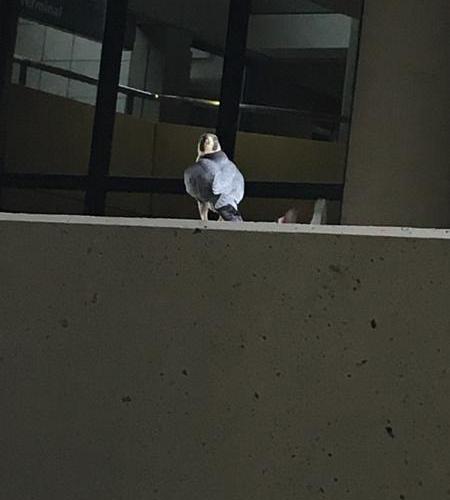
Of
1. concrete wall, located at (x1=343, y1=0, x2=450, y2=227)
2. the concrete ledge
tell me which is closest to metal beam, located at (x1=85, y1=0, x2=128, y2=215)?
concrete wall, located at (x1=343, y1=0, x2=450, y2=227)

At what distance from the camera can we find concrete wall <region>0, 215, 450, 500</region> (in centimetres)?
121

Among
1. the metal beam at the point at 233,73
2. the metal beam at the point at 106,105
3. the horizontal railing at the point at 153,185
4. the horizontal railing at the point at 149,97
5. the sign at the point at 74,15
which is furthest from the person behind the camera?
the sign at the point at 74,15

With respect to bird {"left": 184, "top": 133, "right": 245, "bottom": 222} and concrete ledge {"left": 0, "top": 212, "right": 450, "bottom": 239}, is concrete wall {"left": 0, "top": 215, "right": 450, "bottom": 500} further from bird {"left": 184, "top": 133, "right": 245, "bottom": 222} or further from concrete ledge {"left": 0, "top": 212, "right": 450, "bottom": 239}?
bird {"left": 184, "top": 133, "right": 245, "bottom": 222}

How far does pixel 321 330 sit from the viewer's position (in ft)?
4.13

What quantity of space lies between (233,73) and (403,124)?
2.27m

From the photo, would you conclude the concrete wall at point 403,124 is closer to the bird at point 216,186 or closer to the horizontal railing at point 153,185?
the horizontal railing at point 153,185

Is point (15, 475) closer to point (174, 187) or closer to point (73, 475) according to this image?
point (73, 475)

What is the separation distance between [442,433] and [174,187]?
6714 mm

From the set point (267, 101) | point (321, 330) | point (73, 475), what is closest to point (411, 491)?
point (321, 330)

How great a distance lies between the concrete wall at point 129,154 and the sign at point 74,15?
668 mm

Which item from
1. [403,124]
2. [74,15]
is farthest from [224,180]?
[74,15]

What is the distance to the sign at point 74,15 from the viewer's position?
8703 millimetres

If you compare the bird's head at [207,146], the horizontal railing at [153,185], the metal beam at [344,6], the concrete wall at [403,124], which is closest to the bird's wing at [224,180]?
the bird's head at [207,146]

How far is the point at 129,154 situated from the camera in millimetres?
8344
